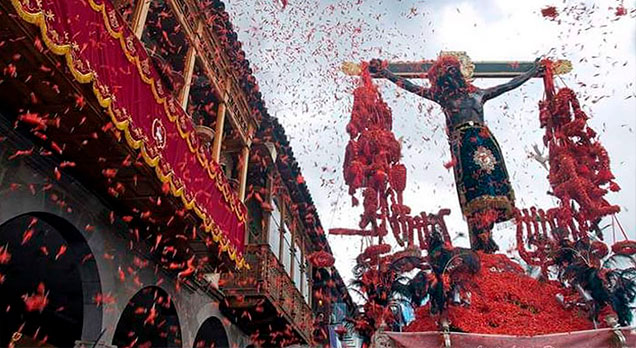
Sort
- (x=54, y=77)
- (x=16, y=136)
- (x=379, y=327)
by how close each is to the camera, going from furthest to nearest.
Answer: (x=379, y=327) → (x=16, y=136) → (x=54, y=77)

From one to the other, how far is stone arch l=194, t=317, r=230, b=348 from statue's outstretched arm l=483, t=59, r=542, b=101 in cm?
884

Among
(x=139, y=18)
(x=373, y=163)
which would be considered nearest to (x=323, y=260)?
(x=373, y=163)

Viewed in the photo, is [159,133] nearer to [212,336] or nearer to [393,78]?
[212,336]

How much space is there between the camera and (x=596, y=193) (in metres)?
10.6

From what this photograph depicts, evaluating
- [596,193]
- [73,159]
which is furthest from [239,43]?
[596,193]

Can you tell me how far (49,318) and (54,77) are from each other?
6.54 m

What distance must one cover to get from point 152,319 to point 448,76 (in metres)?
9.06

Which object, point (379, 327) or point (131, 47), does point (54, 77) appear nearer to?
point (131, 47)

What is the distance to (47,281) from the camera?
29.2 ft

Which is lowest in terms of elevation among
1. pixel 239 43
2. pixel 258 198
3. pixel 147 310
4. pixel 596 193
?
pixel 147 310


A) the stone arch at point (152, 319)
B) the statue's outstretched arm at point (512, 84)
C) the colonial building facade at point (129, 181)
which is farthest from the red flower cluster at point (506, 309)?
the statue's outstretched arm at point (512, 84)

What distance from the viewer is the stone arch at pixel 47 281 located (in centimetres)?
742

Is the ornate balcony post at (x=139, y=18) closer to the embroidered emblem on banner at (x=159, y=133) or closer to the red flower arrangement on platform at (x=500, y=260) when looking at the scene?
the embroidered emblem on banner at (x=159, y=133)

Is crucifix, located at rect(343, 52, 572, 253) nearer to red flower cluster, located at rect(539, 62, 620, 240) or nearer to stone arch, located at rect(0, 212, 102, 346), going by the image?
red flower cluster, located at rect(539, 62, 620, 240)
